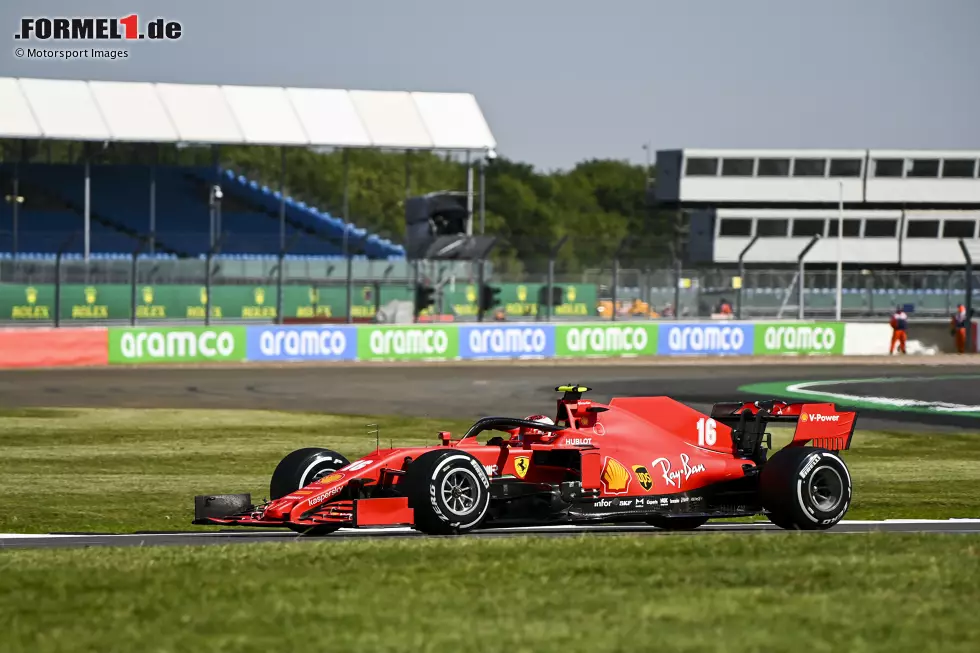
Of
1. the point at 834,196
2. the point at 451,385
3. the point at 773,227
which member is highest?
the point at 834,196

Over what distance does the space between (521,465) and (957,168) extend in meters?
93.4

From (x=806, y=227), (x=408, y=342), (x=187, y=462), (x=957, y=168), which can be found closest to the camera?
(x=187, y=462)

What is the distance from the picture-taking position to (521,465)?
11906mm

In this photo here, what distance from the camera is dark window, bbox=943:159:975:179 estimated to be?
10000cm

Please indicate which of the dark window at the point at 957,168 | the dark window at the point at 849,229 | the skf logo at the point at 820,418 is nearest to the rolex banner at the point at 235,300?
the skf logo at the point at 820,418

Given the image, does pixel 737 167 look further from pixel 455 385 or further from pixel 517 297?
pixel 455 385

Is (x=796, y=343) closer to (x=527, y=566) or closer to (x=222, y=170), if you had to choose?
(x=222, y=170)

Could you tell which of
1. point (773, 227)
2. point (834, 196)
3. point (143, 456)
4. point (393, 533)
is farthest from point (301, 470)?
point (834, 196)

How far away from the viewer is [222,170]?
2692 inches

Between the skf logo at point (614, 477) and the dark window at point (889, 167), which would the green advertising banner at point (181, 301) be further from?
the dark window at point (889, 167)

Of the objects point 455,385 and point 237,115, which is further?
point 237,115

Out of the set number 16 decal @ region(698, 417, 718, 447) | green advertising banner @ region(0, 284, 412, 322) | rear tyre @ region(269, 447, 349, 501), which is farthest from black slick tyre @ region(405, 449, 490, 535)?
green advertising banner @ region(0, 284, 412, 322)

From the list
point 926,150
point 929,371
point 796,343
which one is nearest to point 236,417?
point 929,371

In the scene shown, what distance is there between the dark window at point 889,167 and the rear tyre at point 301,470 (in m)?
91.0
